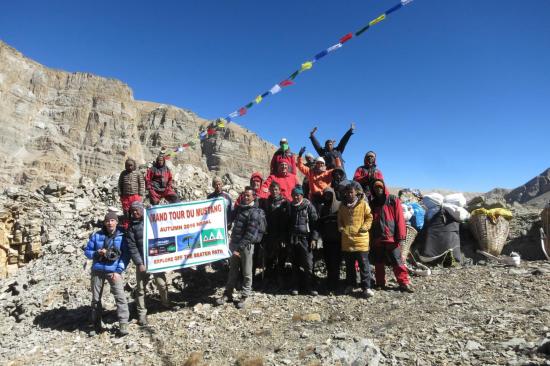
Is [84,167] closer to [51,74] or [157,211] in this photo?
[51,74]

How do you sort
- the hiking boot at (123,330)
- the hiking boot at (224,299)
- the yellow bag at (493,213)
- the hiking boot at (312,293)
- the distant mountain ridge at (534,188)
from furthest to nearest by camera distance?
the distant mountain ridge at (534,188), the yellow bag at (493,213), the hiking boot at (312,293), the hiking boot at (224,299), the hiking boot at (123,330)

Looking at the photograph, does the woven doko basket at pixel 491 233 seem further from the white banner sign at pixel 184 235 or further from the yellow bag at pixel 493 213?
the white banner sign at pixel 184 235

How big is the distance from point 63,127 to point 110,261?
3987 inches

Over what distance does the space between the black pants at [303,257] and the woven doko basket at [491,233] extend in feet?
16.1

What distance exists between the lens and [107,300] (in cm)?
800

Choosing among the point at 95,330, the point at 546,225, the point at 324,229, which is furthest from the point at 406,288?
the point at 95,330

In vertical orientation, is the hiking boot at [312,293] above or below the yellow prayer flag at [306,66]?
below

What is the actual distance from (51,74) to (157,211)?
113 meters

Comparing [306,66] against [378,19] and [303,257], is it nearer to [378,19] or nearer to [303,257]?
[378,19]

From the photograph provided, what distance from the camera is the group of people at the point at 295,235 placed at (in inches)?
265

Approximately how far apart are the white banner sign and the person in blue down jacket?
0.54 m

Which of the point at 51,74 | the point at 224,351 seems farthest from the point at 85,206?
the point at 51,74

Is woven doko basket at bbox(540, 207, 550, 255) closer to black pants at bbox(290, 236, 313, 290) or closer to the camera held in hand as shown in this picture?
black pants at bbox(290, 236, 313, 290)

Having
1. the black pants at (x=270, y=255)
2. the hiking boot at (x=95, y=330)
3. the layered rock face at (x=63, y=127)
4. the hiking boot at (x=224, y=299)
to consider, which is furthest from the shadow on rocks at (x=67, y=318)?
the layered rock face at (x=63, y=127)
